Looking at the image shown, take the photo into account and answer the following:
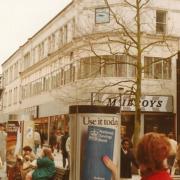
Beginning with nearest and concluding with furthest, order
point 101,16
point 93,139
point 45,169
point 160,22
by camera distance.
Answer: point 93,139 < point 45,169 < point 101,16 < point 160,22

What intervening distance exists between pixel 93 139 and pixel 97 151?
0.68 ft

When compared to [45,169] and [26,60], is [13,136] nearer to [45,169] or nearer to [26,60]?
[45,169]

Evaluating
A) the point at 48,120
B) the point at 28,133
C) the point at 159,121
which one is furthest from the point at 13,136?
the point at 48,120

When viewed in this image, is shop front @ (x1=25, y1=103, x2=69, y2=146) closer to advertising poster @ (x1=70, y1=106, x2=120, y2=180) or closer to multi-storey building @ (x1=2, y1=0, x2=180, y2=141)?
multi-storey building @ (x1=2, y1=0, x2=180, y2=141)


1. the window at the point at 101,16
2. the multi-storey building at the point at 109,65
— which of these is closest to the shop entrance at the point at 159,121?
the multi-storey building at the point at 109,65

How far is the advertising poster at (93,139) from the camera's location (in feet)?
30.6

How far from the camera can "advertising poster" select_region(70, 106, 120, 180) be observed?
30.6 ft

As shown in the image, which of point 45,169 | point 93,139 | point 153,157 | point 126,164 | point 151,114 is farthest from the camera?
point 151,114

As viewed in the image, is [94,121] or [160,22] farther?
[160,22]

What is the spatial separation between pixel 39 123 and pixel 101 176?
3985 cm

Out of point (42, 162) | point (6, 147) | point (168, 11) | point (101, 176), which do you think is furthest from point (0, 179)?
point (168, 11)

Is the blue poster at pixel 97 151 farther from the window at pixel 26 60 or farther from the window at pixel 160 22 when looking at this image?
the window at pixel 26 60

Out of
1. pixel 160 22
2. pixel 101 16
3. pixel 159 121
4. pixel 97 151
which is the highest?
pixel 101 16

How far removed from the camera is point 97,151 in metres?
9.34
